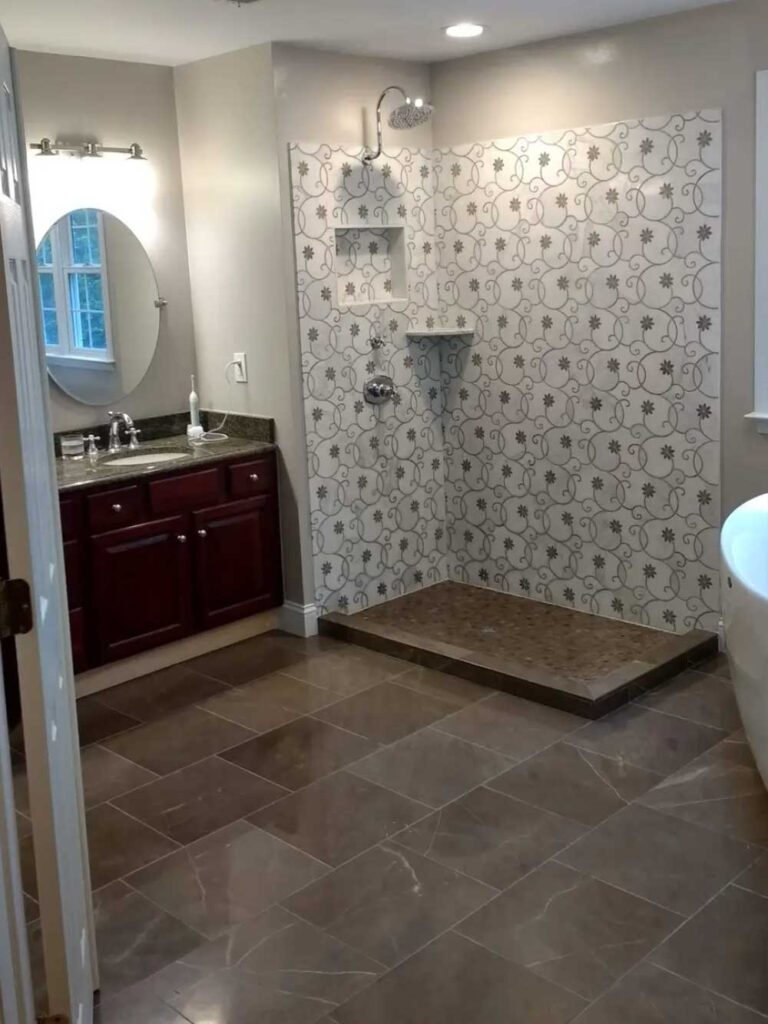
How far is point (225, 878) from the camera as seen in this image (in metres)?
3.01

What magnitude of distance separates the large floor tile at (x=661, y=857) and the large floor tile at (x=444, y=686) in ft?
3.22

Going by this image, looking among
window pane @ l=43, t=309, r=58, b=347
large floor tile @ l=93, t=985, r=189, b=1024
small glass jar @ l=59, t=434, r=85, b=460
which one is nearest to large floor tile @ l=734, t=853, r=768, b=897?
large floor tile @ l=93, t=985, r=189, b=1024

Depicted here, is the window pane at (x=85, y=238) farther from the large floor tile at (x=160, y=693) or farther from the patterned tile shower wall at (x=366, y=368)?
the large floor tile at (x=160, y=693)

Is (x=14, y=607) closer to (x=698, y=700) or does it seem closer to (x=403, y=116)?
(x=698, y=700)

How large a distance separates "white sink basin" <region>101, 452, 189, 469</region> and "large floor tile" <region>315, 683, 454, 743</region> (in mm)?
1197

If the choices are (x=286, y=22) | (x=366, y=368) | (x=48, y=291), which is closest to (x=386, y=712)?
(x=366, y=368)

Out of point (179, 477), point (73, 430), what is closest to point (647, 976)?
point (179, 477)

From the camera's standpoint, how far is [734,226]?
4125 mm

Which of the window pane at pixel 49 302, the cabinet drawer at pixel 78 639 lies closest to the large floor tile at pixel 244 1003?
the cabinet drawer at pixel 78 639

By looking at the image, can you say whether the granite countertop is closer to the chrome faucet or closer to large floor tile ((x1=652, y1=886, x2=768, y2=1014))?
the chrome faucet

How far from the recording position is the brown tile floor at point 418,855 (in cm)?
252

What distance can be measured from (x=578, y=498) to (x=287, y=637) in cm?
138

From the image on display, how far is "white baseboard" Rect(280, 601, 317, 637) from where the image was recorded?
4.84 meters

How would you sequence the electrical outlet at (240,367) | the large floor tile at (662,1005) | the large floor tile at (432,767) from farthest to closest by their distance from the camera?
the electrical outlet at (240,367), the large floor tile at (432,767), the large floor tile at (662,1005)
